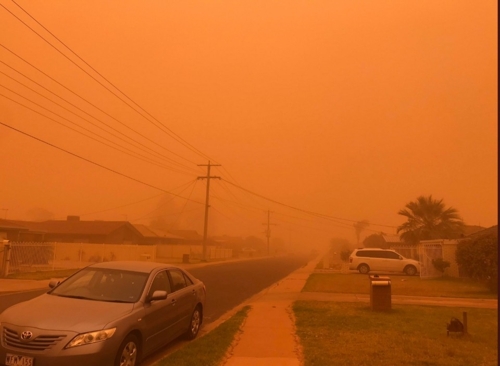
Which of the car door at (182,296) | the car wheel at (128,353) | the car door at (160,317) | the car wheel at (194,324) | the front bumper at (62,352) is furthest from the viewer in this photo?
the car wheel at (194,324)

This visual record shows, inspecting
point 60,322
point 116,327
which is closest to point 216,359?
point 116,327

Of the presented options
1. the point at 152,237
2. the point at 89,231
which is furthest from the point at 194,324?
the point at 152,237

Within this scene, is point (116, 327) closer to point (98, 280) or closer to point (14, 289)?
point (98, 280)

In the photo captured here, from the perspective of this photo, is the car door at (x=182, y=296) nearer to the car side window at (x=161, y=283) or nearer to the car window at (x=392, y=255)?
the car side window at (x=161, y=283)

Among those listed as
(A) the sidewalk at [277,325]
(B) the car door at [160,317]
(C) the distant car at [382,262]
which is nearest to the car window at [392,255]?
(C) the distant car at [382,262]

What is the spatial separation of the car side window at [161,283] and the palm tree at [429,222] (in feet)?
123

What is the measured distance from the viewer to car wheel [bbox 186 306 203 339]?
9297 millimetres

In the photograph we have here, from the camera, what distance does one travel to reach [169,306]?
321 inches

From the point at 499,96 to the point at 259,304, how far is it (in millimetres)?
11749

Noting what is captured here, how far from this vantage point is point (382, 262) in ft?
102

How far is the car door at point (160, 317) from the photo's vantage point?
23.9 ft

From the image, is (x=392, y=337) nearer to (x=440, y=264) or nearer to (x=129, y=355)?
(x=129, y=355)

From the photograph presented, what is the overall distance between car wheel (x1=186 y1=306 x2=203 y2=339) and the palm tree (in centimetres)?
3609

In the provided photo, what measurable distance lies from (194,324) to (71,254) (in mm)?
33897
